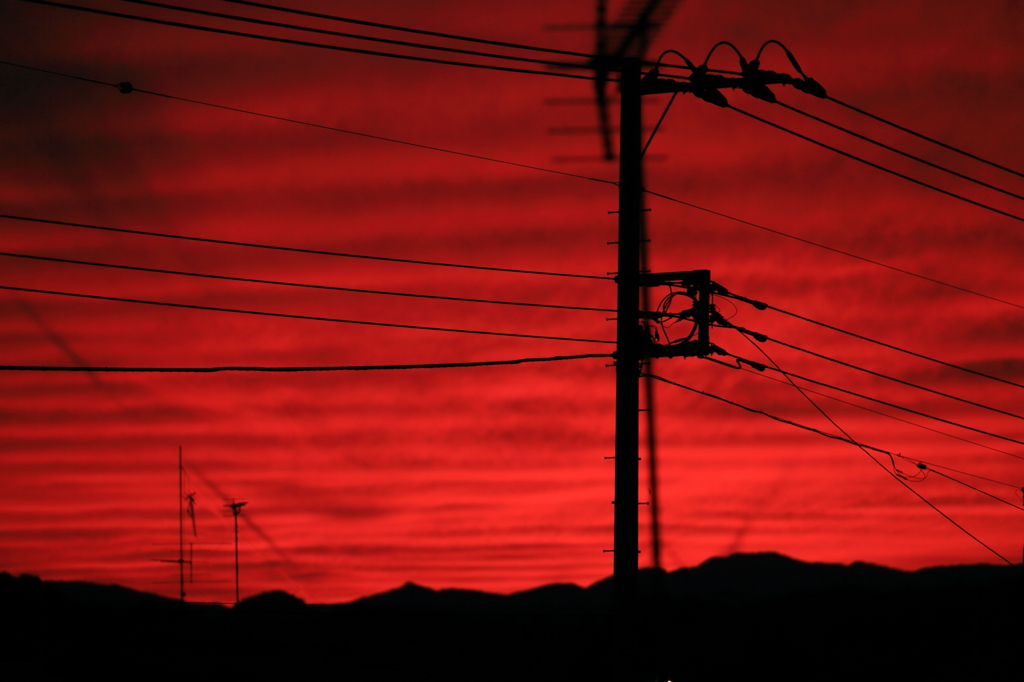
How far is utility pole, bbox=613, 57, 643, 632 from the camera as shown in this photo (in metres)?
17.7

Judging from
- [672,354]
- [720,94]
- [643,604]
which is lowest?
[643,604]

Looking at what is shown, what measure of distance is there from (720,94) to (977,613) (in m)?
61.1

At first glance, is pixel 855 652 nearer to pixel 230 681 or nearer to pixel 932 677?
pixel 932 677

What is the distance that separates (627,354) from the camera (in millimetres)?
18406

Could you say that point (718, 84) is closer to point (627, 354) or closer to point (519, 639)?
point (627, 354)

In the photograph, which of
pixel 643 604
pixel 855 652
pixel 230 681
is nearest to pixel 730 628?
pixel 855 652

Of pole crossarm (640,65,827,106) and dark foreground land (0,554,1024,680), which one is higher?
pole crossarm (640,65,827,106)

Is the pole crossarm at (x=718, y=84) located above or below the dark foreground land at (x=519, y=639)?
above

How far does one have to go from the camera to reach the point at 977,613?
68.7 meters

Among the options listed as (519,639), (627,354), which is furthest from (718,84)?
(519,639)

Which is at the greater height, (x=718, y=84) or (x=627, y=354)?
(x=718, y=84)

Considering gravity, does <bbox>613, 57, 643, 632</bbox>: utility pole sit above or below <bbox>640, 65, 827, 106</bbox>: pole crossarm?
below

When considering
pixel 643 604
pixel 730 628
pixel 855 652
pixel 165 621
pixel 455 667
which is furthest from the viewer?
pixel 730 628

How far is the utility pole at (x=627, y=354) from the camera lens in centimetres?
1767
